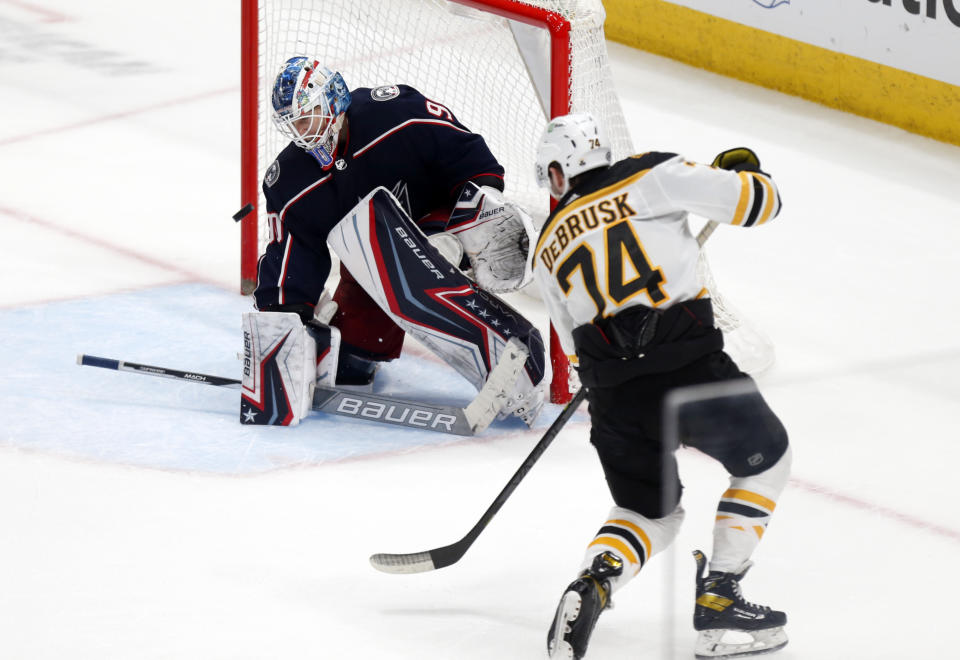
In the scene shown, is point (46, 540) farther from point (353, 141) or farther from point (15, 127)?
point (15, 127)

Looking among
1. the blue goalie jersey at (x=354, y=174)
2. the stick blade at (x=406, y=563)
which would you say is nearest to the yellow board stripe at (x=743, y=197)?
the stick blade at (x=406, y=563)

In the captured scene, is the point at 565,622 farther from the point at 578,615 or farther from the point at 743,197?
the point at 743,197

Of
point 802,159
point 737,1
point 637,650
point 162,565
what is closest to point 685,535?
point 637,650

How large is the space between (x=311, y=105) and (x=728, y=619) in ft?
5.31

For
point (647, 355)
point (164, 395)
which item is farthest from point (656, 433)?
point (164, 395)

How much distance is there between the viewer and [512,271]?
158 inches

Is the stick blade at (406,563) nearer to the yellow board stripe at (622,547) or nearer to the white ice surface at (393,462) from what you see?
the white ice surface at (393,462)

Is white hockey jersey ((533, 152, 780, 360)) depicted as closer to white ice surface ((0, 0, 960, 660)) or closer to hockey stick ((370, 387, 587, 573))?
hockey stick ((370, 387, 587, 573))

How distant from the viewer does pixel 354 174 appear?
12.9 ft

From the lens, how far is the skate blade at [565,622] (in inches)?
111

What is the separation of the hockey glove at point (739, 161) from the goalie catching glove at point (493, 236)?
877 mm

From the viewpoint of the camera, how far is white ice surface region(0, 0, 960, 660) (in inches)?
123

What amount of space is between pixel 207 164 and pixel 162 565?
2966 millimetres

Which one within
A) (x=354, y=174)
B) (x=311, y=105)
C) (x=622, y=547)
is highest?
(x=311, y=105)
